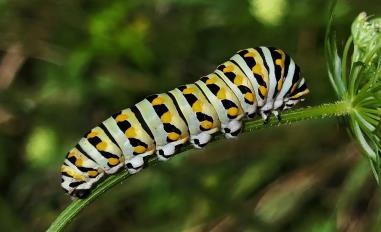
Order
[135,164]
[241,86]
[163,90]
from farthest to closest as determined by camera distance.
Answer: [163,90] < [241,86] < [135,164]

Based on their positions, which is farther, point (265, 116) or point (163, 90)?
point (163, 90)

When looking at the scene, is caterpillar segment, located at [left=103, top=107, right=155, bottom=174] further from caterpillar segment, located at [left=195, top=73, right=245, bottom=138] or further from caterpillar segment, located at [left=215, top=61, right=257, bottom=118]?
caterpillar segment, located at [left=215, top=61, right=257, bottom=118]

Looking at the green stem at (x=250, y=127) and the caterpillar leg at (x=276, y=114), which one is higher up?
the caterpillar leg at (x=276, y=114)

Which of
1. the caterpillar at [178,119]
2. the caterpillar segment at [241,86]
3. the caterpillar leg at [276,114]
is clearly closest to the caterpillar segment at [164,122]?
the caterpillar at [178,119]

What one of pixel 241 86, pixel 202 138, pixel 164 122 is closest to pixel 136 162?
pixel 164 122

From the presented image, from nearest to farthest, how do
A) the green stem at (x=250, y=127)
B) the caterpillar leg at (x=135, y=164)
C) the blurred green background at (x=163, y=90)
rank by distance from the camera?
1. the green stem at (x=250, y=127)
2. the caterpillar leg at (x=135, y=164)
3. the blurred green background at (x=163, y=90)

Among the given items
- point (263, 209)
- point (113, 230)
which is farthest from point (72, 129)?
point (263, 209)

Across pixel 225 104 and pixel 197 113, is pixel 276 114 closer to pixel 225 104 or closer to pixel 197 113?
pixel 225 104

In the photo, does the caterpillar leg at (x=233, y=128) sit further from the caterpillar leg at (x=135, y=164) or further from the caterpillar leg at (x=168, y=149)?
the caterpillar leg at (x=135, y=164)

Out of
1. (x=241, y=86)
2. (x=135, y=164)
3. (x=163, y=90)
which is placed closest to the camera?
(x=135, y=164)
